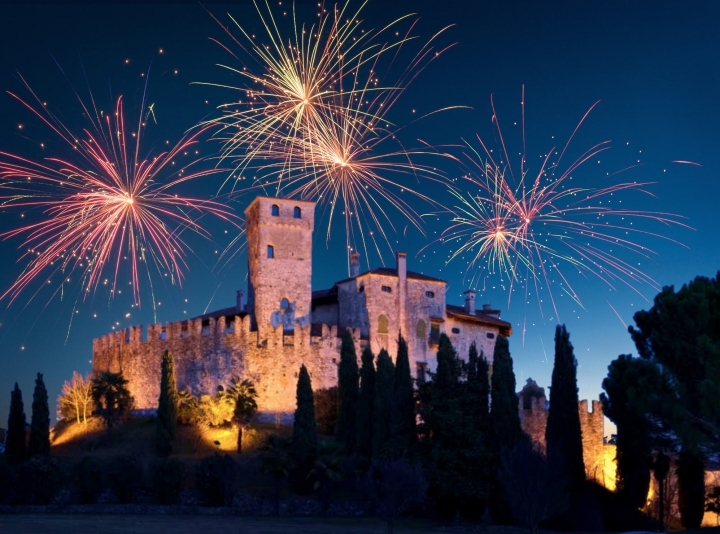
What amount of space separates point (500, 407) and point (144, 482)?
15986mm

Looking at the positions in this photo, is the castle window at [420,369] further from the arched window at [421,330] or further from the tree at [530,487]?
the tree at [530,487]

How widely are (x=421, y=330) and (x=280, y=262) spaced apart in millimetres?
10374

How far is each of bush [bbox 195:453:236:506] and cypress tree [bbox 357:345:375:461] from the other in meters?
5.98

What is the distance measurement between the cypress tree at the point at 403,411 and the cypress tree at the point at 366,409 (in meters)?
2.09

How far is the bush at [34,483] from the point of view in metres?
35.6

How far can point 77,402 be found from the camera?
52.7 meters

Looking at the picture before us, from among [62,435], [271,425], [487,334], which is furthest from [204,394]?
[487,334]

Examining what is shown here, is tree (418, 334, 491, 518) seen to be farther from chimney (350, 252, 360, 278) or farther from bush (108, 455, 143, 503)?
chimney (350, 252, 360, 278)

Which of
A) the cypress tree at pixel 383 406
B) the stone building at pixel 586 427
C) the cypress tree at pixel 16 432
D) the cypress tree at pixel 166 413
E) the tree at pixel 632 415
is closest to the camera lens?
the tree at pixel 632 415

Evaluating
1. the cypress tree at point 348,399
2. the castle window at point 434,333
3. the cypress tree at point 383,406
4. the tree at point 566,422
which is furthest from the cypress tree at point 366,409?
the castle window at point 434,333

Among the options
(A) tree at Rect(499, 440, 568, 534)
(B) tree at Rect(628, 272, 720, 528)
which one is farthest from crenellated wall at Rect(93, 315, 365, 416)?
(B) tree at Rect(628, 272, 720, 528)

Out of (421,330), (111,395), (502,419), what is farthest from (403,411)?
(421,330)

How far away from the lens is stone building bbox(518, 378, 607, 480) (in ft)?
161

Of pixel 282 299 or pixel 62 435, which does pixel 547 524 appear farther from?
pixel 62 435
